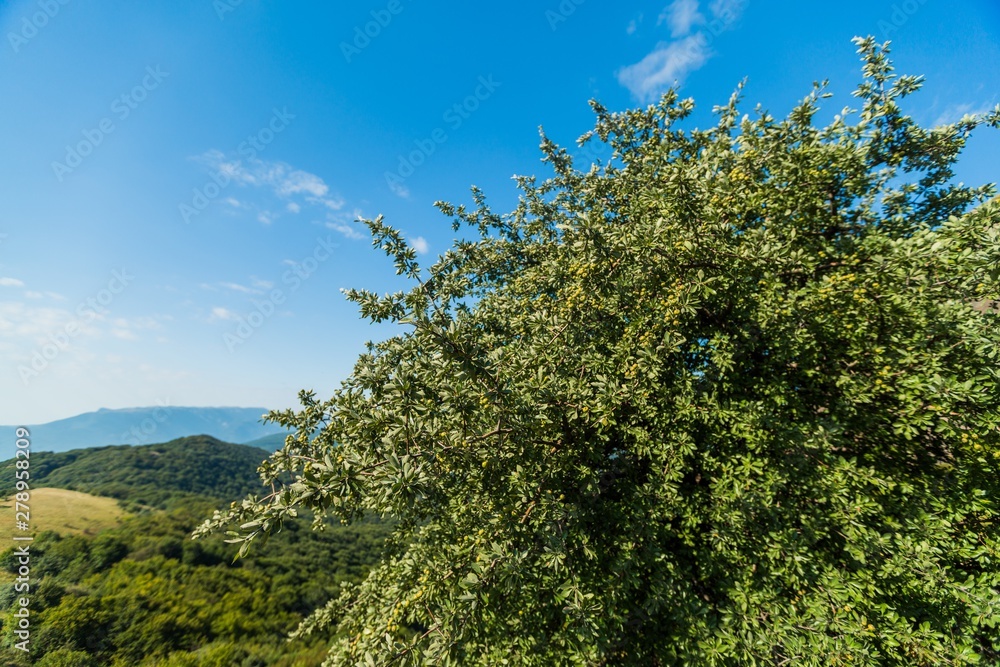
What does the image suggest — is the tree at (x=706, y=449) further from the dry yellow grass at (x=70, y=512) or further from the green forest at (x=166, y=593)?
the dry yellow grass at (x=70, y=512)

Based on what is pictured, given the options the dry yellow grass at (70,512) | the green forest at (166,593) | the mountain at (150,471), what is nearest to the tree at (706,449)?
the green forest at (166,593)

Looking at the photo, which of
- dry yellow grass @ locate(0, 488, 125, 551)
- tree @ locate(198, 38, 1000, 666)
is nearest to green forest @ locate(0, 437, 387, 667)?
dry yellow grass @ locate(0, 488, 125, 551)

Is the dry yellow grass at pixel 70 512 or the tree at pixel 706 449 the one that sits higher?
the tree at pixel 706 449

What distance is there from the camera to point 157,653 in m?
38.3

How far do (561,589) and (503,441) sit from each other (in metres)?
2.20

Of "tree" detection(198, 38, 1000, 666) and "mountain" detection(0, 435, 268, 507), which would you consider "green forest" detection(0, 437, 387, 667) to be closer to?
"mountain" detection(0, 435, 268, 507)

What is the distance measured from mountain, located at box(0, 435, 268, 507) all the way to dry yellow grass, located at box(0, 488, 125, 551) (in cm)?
676

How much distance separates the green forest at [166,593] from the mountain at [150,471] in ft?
9.53

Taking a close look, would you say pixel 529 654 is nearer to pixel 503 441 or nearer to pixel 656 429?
pixel 503 441

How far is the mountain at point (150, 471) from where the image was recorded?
87.8 metres

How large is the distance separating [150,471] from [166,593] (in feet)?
308

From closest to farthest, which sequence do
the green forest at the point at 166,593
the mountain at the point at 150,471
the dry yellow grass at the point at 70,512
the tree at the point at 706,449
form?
1. the tree at the point at 706,449
2. the green forest at the point at 166,593
3. the dry yellow grass at the point at 70,512
4. the mountain at the point at 150,471

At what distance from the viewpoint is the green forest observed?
34.2 meters

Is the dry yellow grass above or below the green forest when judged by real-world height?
above
